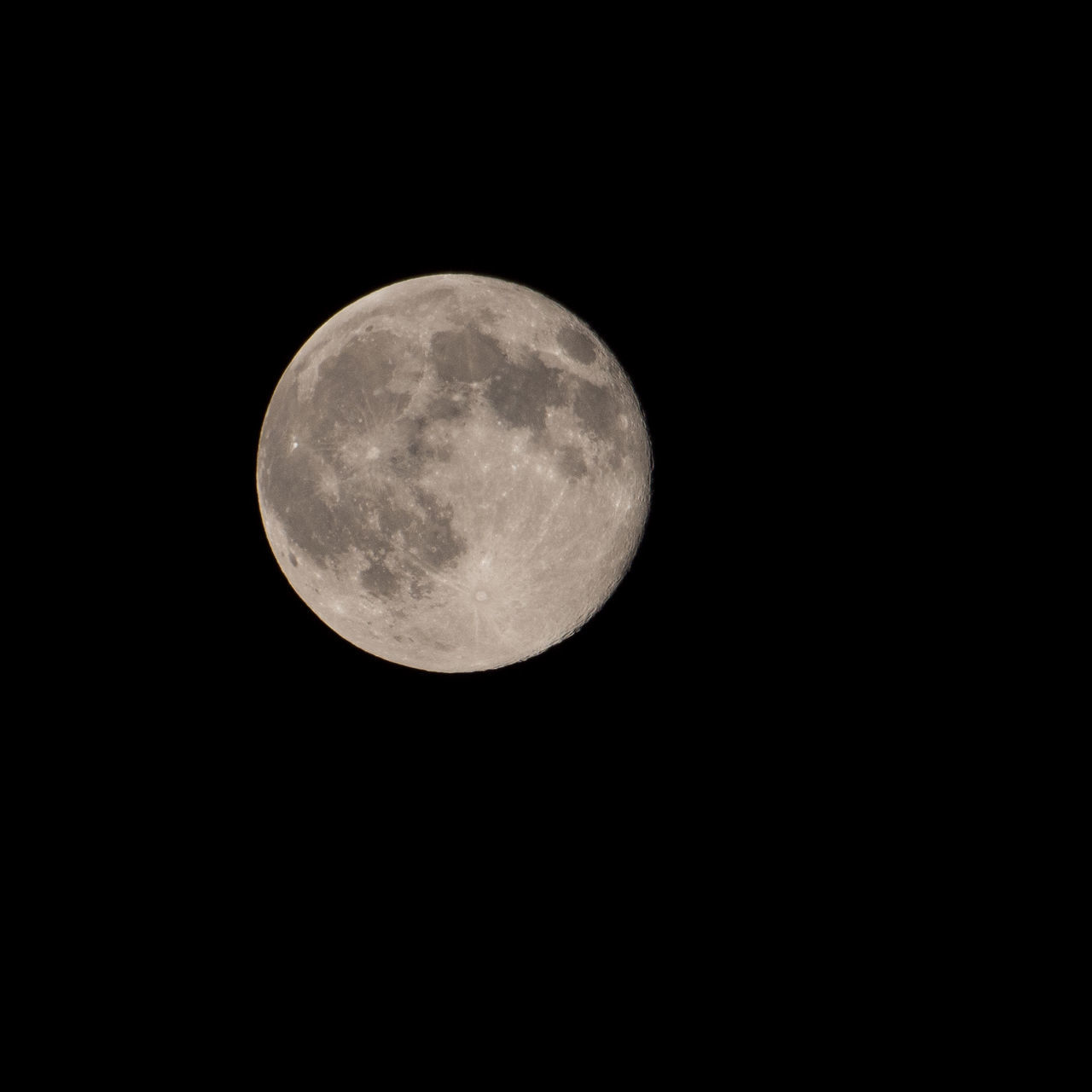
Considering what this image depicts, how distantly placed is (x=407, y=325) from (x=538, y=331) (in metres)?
0.86

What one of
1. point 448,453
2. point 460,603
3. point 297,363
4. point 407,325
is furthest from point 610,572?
point 297,363

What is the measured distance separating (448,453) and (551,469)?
0.65 m

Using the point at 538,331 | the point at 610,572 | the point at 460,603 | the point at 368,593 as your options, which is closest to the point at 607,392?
the point at 538,331

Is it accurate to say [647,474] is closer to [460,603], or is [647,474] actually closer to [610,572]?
[610,572]

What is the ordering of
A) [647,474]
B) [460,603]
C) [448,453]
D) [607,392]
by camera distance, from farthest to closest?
[647,474] < [607,392] < [460,603] < [448,453]

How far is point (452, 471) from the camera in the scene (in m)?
4.66

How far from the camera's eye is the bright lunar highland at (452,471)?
4715 mm

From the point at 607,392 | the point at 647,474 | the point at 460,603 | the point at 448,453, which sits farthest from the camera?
the point at 647,474

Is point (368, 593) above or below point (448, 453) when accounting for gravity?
below

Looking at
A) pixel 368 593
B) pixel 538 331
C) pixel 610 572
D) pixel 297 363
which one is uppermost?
pixel 538 331

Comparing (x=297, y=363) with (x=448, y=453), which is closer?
(x=448, y=453)

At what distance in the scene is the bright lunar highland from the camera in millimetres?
4715

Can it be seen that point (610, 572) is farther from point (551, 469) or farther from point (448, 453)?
point (448, 453)

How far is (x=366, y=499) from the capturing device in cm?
479
